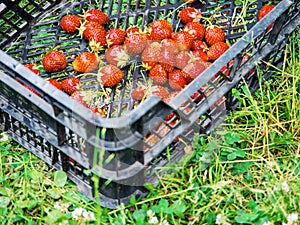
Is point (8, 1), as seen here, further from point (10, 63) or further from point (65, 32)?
point (10, 63)

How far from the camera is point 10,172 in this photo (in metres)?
2.14

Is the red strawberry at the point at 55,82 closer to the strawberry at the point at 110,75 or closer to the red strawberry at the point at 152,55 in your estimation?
the strawberry at the point at 110,75

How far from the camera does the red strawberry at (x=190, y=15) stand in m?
2.42

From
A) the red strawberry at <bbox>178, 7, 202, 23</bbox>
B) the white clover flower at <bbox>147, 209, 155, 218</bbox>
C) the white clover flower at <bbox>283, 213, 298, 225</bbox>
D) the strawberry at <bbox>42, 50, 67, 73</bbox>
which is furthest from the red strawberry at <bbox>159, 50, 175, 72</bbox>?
the white clover flower at <bbox>283, 213, 298, 225</bbox>

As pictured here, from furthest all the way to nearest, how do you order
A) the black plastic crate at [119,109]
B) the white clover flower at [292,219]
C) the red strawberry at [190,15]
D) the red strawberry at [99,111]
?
1. the red strawberry at [190,15]
2. the red strawberry at [99,111]
3. the white clover flower at [292,219]
4. the black plastic crate at [119,109]

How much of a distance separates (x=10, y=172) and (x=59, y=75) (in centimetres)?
41

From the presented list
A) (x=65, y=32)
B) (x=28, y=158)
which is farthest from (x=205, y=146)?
(x=65, y=32)

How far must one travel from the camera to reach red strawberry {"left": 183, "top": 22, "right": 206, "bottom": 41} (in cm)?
235

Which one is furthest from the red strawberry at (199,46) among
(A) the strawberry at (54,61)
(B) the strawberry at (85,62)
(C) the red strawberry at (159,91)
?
(A) the strawberry at (54,61)

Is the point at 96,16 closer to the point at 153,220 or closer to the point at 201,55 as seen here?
the point at 201,55

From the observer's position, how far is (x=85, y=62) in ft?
7.54

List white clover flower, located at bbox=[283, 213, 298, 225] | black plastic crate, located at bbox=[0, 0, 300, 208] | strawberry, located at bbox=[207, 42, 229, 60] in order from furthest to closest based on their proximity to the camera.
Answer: strawberry, located at bbox=[207, 42, 229, 60] → white clover flower, located at bbox=[283, 213, 298, 225] → black plastic crate, located at bbox=[0, 0, 300, 208]

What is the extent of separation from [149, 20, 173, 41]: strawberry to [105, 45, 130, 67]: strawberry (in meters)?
0.12

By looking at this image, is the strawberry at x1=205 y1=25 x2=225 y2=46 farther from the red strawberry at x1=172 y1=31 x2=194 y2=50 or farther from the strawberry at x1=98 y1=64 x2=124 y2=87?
the strawberry at x1=98 y1=64 x2=124 y2=87
